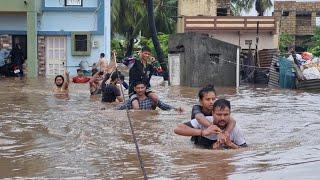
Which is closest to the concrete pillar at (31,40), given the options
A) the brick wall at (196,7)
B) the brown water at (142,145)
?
the brick wall at (196,7)

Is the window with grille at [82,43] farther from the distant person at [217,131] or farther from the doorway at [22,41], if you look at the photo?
the distant person at [217,131]

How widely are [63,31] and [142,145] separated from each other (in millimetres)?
24718

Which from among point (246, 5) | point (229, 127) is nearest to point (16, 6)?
point (229, 127)

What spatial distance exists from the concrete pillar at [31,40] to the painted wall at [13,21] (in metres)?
1.71

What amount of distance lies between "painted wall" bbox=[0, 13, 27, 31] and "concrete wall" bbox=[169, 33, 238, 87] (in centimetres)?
1046

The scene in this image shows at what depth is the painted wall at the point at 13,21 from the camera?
34.0 meters

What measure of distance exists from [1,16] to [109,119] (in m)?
22.0

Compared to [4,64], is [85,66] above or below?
below

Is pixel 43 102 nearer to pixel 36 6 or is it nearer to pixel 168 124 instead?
pixel 168 124

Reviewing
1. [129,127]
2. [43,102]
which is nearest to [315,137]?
[129,127]

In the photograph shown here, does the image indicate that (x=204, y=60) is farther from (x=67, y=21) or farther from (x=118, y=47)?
(x=118, y=47)

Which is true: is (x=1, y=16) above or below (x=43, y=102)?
above

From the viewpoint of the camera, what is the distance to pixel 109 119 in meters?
13.5

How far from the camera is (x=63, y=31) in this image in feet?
111
